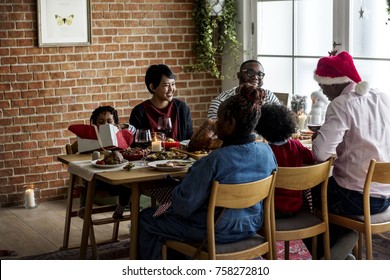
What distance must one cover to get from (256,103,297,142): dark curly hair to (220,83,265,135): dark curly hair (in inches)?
13.1

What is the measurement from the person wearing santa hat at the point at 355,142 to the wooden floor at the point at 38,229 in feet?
6.16

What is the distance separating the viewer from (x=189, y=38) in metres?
6.86

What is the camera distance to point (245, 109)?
11.3 feet

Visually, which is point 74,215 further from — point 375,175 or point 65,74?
point 375,175

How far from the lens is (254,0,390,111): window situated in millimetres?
5359

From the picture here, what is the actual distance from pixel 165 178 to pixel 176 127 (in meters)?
1.36

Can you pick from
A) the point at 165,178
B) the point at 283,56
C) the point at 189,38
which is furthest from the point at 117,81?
the point at 165,178

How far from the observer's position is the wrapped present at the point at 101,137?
4332 mm

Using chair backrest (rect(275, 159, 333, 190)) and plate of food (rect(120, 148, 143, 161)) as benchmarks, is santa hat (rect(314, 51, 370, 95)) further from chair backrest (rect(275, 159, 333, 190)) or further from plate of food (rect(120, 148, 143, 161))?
plate of food (rect(120, 148, 143, 161))

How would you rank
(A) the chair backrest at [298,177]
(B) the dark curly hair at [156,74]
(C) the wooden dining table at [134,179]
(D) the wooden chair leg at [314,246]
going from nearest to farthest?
(A) the chair backrest at [298,177] < (C) the wooden dining table at [134,179] < (D) the wooden chair leg at [314,246] < (B) the dark curly hair at [156,74]

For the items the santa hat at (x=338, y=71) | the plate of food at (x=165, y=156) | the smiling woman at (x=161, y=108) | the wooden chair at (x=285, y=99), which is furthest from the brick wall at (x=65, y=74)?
the santa hat at (x=338, y=71)

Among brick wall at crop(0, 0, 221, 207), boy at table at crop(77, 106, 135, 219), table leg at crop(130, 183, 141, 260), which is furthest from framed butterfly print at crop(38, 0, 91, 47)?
table leg at crop(130, 183, 141, 260)

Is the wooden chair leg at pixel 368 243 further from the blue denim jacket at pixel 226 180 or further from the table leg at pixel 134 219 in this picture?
the table leg at pixel 134 219
